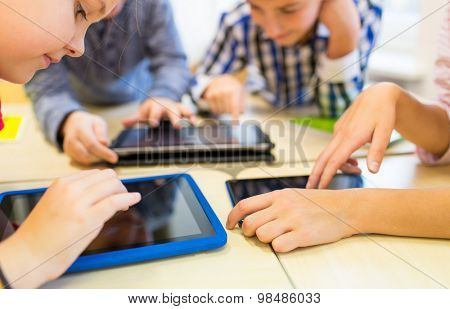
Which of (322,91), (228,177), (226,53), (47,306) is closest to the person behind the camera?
(47,306)

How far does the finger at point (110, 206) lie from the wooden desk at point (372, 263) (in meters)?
0.13

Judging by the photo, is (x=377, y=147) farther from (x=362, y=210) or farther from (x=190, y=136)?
(x=190, y=136)

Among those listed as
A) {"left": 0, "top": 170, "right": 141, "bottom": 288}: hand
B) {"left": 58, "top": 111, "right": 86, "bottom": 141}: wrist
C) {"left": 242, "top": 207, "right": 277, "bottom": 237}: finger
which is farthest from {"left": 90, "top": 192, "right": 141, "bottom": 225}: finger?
{"left": 58, "top": 111, "right": 86, "bottom": 141}: wrist

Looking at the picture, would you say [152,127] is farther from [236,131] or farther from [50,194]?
[50,194]

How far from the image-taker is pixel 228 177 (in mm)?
545

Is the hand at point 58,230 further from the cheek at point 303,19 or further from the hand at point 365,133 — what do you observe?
the cheek at point 303,19

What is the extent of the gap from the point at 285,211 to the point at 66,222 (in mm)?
186

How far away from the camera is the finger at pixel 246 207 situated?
416mm

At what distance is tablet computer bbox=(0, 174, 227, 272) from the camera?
353mm

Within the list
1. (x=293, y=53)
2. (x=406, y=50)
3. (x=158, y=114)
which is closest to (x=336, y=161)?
(x=158, y=114)

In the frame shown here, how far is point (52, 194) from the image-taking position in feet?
1.16

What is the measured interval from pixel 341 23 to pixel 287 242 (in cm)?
47

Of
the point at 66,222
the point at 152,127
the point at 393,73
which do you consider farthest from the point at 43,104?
the point at 393,73

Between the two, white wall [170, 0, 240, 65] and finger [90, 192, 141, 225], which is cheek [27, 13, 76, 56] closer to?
finger [90, 192, 141, 225]
